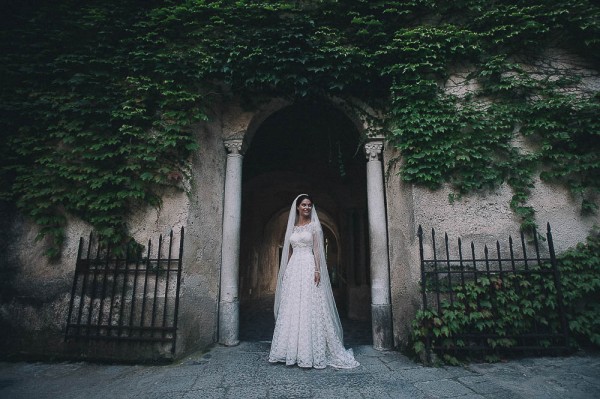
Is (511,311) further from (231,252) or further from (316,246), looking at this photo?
(231,252)

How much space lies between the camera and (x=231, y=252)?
4.53 m

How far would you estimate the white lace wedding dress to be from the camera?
3398mm

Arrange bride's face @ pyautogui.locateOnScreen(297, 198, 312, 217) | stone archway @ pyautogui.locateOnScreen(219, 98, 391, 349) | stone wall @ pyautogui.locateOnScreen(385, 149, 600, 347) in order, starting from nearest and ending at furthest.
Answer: stone wall @ pyautogui.locateOnScreen(385, 149, 600, 347), bride's face @ pyautogui.locateOnScreen(297, 198, 312, 217), stone archway @ pyautogui.locateOnScreen(219, 98, 391, 349)

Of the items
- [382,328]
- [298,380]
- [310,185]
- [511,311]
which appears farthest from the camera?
[310,185]

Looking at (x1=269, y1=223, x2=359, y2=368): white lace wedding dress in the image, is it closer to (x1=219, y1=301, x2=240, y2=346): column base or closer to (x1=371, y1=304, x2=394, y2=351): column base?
(x1=371, y1=304, x2=394, y2=351): column base

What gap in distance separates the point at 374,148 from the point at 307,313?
9.05 feet

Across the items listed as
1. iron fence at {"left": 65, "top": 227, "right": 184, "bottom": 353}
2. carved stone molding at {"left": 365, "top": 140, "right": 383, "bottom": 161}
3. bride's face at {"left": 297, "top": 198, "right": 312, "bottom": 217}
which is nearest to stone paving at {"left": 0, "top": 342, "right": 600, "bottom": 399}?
iron fence at {"left": 65, "top": 227, "right": 184, "bottom": 353}

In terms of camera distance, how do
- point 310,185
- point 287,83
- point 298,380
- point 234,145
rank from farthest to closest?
point 310,185, point 234,145, point 287,83, point 298,380

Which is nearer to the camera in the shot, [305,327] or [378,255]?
[305,327]

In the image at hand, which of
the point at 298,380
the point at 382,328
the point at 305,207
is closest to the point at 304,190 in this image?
the point at 305,207

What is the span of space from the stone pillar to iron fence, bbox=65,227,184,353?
2.81m

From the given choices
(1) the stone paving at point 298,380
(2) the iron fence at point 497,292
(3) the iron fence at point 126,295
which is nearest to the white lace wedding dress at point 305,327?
(1) the stone paving at point 298,380

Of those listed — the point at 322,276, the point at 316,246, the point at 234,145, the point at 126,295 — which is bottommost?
the point at 126,295

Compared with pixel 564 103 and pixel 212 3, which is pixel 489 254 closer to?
pixel 564 103
